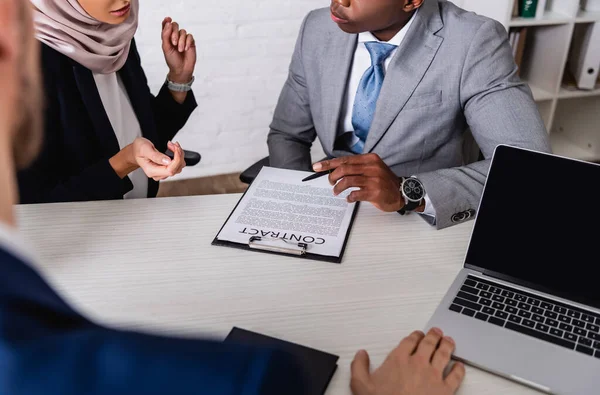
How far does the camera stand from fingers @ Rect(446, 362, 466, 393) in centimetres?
81

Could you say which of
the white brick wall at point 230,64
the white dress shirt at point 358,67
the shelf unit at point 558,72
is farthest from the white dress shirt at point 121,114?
the shelf unit at point 558,72

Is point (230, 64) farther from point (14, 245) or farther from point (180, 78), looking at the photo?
point (14, 245)

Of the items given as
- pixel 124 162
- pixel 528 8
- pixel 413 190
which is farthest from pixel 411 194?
pixel 528 8

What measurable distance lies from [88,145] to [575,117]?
2.46 meters

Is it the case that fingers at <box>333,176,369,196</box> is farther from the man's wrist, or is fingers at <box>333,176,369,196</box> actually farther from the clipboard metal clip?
the man's wrist

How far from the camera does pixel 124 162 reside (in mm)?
1322

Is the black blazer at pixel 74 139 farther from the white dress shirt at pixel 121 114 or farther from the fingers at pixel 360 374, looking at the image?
the fingers at pixel 360 374

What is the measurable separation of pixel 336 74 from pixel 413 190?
515 millimetres

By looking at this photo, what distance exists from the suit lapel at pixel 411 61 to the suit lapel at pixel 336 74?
0.13 meters

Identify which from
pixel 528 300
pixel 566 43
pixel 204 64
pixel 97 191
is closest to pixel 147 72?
pixel 204 64

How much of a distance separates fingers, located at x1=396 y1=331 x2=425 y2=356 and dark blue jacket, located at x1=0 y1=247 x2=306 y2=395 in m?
A: 0.55

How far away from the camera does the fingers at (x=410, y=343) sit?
0.85 metres

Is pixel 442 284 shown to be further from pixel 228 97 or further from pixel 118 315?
pixel 228 97

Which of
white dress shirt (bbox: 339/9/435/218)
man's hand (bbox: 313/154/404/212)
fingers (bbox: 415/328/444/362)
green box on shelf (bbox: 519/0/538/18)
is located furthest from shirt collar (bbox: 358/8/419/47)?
green box on shelf (bbox: 519/0/538/18)
